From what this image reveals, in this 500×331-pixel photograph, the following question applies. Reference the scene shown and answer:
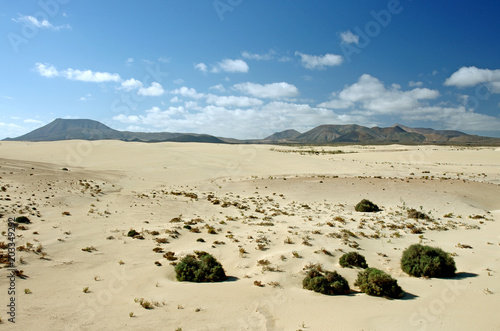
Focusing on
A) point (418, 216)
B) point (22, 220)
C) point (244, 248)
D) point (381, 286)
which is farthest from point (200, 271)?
point (418, 216)

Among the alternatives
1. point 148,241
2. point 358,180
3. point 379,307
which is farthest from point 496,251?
point 358,180

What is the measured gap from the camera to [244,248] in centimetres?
1512

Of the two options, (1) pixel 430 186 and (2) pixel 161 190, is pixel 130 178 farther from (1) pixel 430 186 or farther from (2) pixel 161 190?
(1) pixel 430 186

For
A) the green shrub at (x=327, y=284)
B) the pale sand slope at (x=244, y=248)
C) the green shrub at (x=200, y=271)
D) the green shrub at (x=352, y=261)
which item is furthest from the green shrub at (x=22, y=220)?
the green shrub at (x=352, y=261)

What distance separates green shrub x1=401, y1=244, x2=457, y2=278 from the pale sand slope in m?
0.37

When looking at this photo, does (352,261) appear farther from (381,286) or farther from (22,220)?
(22,220)

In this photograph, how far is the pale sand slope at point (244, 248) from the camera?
861cm

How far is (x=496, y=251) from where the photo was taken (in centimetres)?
1504

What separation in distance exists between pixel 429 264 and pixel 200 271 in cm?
860

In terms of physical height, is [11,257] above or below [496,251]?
above

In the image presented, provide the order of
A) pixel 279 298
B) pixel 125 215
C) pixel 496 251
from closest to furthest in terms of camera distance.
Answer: pixel 279 298 → pixel 496 251 → pixel 125 215

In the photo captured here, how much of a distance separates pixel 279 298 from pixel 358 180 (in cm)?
3004

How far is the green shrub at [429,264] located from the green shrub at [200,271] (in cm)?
719

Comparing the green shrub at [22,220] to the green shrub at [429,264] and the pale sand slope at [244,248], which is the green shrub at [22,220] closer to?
the pale sand slope at [244,248]
